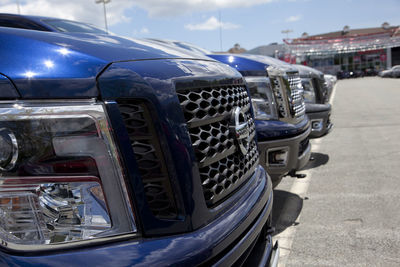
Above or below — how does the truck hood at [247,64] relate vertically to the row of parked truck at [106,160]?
above

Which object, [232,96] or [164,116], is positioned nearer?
[164,116]

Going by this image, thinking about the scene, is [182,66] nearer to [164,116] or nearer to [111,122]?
[164,116]

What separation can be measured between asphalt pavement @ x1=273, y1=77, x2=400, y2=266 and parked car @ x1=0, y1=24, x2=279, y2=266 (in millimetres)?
1816

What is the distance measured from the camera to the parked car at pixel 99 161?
110cm

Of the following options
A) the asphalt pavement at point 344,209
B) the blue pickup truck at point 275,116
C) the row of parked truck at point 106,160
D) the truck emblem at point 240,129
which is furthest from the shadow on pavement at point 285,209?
the row of parked truck at point 106,160

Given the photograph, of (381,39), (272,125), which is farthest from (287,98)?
(381,39)

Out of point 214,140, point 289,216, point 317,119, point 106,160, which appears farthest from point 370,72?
point 106,160

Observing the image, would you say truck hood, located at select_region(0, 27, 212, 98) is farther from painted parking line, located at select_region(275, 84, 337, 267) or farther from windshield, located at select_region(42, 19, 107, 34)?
painted parking line, located at select_region(275, 84, 337, 267)

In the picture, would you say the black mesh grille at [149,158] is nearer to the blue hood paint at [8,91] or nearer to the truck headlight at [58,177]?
the truck headlight at [58,177]

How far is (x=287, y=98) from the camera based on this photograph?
3.51 metres

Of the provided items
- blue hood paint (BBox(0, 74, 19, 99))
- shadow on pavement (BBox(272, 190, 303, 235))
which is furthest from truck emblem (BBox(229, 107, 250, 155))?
shadow on pavement (BBox(272, 190, 303, 235))

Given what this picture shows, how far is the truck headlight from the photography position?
1.09 m

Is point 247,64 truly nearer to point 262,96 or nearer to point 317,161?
point 262,96

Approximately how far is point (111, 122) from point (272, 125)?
7.62 ft
